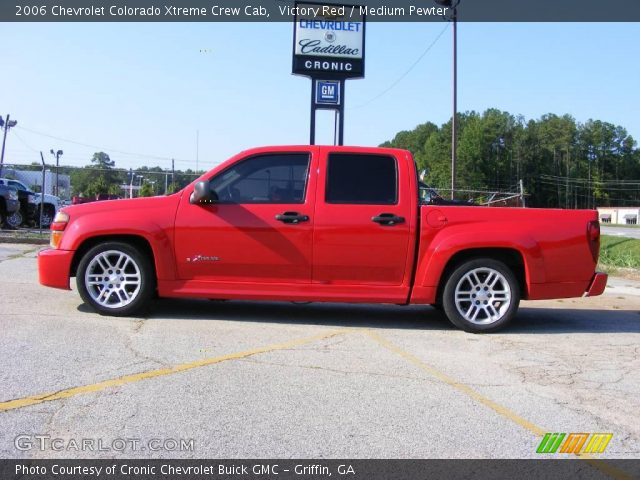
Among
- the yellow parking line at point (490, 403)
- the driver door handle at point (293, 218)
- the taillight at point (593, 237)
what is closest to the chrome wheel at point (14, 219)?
the driver door handle at point (293, 218)

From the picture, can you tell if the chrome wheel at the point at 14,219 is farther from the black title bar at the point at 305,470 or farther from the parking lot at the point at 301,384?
the black title bar at the point at 305,470

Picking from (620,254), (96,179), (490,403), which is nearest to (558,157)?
(96,179)

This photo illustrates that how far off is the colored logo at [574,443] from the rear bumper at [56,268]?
4.93 m

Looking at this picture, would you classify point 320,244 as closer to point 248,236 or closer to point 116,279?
point 248,236

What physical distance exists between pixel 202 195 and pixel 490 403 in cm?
→ 340

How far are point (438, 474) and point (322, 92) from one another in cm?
1619

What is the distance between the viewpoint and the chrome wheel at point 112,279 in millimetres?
6207

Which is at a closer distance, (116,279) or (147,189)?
(116,279)

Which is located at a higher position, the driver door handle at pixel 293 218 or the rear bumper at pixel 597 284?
the driver door handle at pixel 293 218

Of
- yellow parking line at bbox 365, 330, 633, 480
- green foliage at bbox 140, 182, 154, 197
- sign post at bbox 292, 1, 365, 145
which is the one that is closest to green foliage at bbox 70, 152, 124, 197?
green foliage at bbox 140, 182, 154, 197

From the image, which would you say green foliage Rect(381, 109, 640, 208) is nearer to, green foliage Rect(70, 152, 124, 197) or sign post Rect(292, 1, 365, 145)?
green foliage Rect(70, 152, 124, 197)

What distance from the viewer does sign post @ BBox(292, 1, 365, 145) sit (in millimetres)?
18125

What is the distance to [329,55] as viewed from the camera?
1827cm
